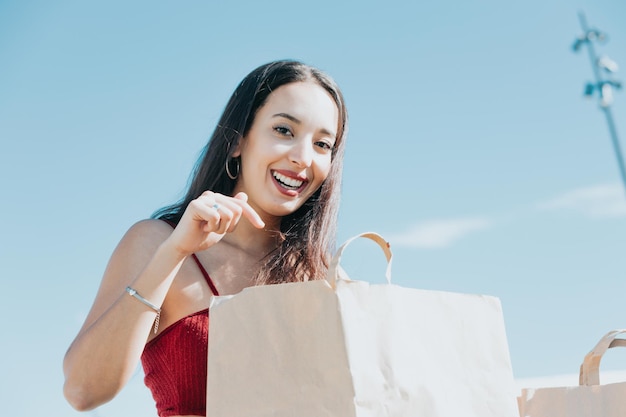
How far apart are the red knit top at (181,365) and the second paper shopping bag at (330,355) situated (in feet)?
1.68

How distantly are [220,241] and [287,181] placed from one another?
0.30 meters

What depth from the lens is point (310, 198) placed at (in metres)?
2.32

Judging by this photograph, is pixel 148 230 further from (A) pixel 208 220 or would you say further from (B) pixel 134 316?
(A) pixel 208 220

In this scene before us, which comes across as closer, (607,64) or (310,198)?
(310,198)

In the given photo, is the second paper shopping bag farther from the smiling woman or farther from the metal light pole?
the metal light pole

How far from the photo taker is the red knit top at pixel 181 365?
6.04 ft

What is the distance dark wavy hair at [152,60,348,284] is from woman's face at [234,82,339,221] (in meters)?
0.07

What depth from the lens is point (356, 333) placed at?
4.36 feet

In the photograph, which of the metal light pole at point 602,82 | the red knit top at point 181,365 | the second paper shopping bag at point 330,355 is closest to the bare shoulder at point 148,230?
the red knit top at point 181,365

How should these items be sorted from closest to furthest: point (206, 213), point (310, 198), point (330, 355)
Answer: point (330, 355) → point (206, 213) → point (310, 198)

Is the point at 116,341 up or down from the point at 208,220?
down

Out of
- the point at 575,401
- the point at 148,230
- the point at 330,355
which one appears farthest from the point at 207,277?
the point at 575,401

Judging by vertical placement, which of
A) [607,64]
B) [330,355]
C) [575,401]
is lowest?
[575,401]

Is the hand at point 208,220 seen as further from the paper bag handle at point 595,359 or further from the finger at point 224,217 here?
the paper bag handle at point 595,359
